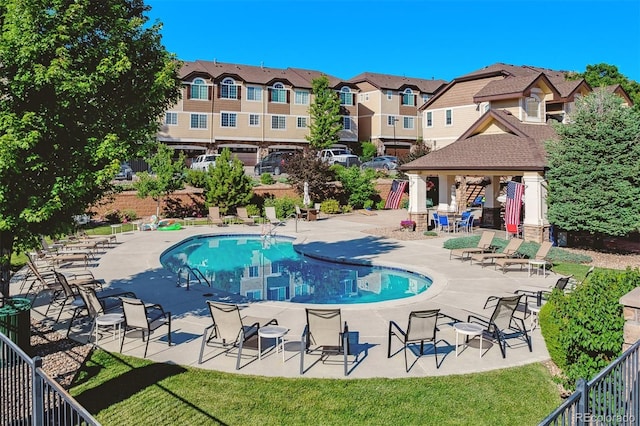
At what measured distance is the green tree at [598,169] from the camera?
19062 mm

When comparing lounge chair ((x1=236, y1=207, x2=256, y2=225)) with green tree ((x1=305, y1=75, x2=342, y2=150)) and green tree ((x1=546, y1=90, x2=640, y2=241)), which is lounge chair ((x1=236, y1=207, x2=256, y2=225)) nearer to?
green tree ((x1=546, y1=90, x2=640, y2=241))

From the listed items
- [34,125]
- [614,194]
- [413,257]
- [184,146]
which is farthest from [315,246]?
[184,146]

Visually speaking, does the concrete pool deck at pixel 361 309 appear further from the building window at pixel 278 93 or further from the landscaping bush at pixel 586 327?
the building window at pixel 278 93

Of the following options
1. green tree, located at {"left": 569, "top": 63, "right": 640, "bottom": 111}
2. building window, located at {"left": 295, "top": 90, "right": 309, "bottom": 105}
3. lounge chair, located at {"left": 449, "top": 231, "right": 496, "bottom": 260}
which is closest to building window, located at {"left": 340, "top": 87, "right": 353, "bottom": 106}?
building window, located at {"left": 295, "top": 90, "right": 309, "bottom": 105}

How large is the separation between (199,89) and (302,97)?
1170cm

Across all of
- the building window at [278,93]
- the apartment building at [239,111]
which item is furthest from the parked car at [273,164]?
the building window at [278,93]

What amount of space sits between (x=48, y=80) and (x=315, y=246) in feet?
51.5

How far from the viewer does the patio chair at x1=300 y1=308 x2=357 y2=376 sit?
28.0 ft

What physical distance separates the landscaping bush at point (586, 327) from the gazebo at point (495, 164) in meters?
14.5

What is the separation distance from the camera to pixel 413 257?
19.4m

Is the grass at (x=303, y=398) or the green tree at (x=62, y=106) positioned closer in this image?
the grass at (x=303, y=398)

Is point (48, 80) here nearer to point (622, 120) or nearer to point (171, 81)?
point (171, 81)

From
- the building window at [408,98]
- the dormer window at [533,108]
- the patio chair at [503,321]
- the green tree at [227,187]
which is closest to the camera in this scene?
the patio chair at [503,321]

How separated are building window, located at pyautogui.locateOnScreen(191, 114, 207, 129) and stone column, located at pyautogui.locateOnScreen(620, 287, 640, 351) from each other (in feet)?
162
